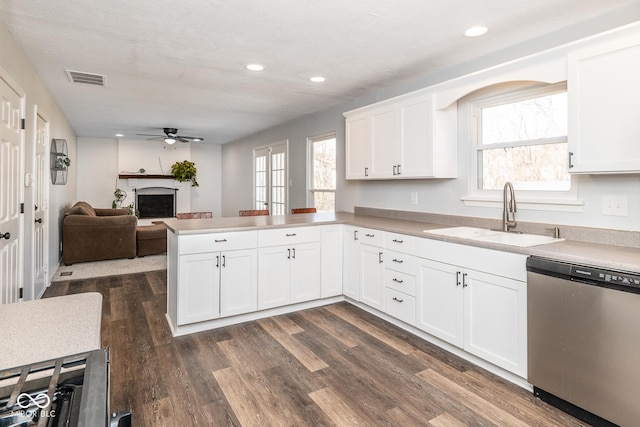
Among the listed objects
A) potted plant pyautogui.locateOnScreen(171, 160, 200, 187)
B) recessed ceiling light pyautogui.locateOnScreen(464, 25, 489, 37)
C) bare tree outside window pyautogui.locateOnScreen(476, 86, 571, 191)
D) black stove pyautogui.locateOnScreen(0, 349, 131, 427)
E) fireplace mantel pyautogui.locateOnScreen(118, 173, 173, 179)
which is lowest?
black stove pyautogui.locateOnScreen(0, 349, 131, 427)

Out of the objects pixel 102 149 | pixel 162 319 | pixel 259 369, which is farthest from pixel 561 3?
pixel 102 149

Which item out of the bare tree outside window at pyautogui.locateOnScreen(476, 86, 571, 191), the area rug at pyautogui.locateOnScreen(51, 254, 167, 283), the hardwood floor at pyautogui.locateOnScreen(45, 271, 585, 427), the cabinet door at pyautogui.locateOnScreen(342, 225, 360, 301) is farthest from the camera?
the area rug at pyautogui.locateOnScreen(51, 254, 167, 283)

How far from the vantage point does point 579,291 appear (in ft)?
6.22

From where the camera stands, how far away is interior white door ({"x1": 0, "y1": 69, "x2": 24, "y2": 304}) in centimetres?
258

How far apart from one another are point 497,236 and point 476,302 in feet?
1.91

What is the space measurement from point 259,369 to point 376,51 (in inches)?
103

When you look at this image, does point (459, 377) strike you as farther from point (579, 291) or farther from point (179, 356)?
point (179, 356)

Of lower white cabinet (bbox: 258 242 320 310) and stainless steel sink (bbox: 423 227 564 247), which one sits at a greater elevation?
stainless steel sink (bbox: 423 227 564 247)

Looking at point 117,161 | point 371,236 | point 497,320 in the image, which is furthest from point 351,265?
point 117,161

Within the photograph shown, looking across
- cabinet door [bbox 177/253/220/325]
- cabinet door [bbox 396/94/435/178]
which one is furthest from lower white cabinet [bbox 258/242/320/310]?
cabinet door [bbox 396/94/435/178]

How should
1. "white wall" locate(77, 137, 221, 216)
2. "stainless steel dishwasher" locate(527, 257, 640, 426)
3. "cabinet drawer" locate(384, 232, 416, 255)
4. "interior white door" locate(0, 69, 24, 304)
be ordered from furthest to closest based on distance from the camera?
1. "white wall" locate(77, 137, 221, 216)
2. "cabinet drawer" locate(384, 232, 416, 255)
3. "interior white door" locate(0, 69, 24, 304)
4. "stainless steel dishwasher" locate(527, 257, 640, 426)

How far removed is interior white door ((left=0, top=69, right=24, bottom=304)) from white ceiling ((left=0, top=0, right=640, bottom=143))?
500 mm

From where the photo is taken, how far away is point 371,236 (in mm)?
3430

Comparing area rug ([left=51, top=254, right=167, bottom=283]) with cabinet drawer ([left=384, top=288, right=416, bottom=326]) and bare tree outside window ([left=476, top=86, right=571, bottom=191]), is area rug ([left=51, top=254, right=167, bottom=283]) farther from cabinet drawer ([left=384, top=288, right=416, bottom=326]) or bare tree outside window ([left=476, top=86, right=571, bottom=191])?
bare tree outside window ([left=476, top=86, right=571, bottom=191])
